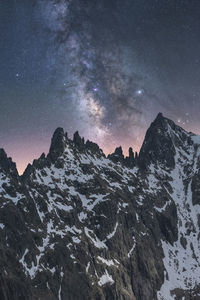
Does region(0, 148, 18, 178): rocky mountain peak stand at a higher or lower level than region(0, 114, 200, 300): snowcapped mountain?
higher

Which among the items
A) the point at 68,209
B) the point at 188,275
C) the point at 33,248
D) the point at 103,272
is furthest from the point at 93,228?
the point at 188,275

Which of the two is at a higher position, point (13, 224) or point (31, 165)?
point (31, 165)

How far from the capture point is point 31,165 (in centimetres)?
19288

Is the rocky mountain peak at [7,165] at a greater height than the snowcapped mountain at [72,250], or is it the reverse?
the rocky mountain peak at [7,165]

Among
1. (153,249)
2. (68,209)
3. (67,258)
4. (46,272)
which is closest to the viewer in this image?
(46,272)

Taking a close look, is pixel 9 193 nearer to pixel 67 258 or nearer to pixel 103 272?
pixel 67 258

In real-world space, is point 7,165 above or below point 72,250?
above

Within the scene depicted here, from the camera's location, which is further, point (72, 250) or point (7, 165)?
point (7, 165)

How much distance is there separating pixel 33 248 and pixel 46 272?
11.4 metres

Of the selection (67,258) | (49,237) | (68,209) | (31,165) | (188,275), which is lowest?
(188,275)

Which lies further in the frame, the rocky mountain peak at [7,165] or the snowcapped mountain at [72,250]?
the rocky mountain peak at [7,165]

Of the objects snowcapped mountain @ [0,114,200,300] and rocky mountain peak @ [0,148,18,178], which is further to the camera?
rocky mountain peak @ [0,148,18,178]

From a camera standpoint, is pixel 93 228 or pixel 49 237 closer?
pixel 49 237

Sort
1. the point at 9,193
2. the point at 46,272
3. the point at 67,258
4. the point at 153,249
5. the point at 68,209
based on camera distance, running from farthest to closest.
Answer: the point at 153,249 < the point at 68,209 < the point at 9,193 < the point at 67,258 < the point at 46,272
